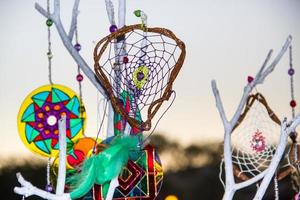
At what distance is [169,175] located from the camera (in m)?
4.43

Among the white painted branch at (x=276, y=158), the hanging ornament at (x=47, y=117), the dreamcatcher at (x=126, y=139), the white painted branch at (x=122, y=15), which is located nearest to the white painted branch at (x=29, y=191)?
the dreamcatcher at (x=126, y=139)

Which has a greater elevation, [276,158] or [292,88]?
[292,88]

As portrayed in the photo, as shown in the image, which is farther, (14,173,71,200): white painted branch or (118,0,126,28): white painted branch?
(118,0,126,28): white painted branch

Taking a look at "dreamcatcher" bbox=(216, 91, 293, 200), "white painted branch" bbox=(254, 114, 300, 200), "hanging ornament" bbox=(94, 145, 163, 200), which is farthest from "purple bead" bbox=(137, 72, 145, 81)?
"dreamcatcher" bbox=(216, 91, 293, 200)

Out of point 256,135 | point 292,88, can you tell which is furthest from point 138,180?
point 292,88

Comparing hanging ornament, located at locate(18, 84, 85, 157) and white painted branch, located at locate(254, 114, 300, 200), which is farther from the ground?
hanging ornament, located at locate(18, 84, 85, 157)

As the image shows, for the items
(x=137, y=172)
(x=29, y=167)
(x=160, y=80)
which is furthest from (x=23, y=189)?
(x=29, y=167)

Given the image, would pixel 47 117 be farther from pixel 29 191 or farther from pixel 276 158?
pixel 276 158

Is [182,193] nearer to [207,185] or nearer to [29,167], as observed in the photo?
[207,185]

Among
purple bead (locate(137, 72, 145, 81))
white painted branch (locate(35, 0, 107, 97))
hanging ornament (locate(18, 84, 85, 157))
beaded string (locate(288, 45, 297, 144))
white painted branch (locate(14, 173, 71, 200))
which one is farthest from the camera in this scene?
beaded string (locate(288, 45, 297, 144))

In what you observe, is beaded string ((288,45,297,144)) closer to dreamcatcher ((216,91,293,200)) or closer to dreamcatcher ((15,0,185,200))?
dreamcatcher ((216,91,293,200))

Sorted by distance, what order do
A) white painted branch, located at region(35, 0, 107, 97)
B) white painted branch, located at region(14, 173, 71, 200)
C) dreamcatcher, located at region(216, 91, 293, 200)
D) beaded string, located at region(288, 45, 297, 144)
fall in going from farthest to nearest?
dreamcatcher, located at region(216, 91, 293, 200), beaded string, located at region(288, 45, 297, 144), white painted branch, located at region(35, 0, 107, 97), white painted branch, located at region(14, 173, 71, 200)

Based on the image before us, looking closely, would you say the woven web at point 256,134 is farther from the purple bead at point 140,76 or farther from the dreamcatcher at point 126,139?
the purple bead at point 140,76

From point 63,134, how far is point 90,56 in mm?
1229
